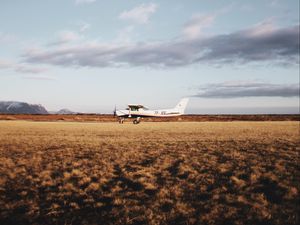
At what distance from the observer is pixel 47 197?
8.71m

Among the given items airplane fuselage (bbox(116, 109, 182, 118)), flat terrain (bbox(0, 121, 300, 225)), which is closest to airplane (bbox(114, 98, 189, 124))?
airplane fuselage (bbox(116, 109, 182, 118))

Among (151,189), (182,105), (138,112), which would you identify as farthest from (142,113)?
(151,189)

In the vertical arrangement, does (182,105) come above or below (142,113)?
above

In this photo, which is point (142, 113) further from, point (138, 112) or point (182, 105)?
point (182, 105)

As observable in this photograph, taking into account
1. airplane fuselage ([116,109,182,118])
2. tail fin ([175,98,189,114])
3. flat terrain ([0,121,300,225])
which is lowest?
flat terrain ([0,121,300,225])

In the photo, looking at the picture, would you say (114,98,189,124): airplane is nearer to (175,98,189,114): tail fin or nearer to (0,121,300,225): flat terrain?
(175,98,189,114): tail fin

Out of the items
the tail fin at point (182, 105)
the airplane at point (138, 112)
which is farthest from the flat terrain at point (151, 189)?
the tail fin at point (182, 105)

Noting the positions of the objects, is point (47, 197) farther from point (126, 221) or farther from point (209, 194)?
point (209, 194)

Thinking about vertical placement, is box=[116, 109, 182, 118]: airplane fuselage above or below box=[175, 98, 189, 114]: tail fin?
below

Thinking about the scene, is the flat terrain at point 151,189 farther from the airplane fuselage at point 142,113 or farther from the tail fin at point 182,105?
the tail fin at point 182,105

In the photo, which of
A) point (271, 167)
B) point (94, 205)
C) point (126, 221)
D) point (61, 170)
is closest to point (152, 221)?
point (126, 221)

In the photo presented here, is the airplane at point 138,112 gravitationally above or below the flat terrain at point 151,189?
above

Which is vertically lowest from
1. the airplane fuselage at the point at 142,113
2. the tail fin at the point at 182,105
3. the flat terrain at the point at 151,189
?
the flat terrain at the point at 151,189

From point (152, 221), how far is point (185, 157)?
837 cm
